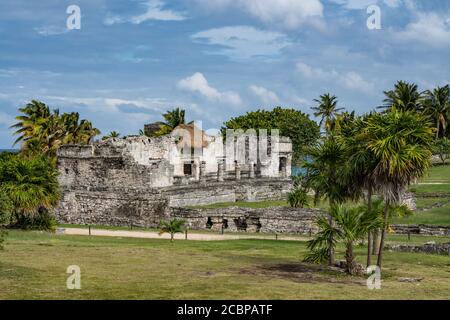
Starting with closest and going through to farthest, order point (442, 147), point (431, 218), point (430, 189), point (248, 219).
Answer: point (248, 219) → point (431, 218) → point (430, 189) → point (442, 147)

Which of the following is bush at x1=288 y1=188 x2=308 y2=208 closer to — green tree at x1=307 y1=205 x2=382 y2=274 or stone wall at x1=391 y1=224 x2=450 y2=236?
stone wall at x1=391 y1=224 x2=450 y2=236

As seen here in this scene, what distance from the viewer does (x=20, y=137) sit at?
6456 cm

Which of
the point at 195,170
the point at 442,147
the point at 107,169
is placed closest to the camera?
the point at 107,169

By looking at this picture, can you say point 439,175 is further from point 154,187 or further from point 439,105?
point 154,187

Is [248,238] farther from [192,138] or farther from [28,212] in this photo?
[192,138]

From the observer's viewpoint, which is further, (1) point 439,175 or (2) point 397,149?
(1) point 439,175

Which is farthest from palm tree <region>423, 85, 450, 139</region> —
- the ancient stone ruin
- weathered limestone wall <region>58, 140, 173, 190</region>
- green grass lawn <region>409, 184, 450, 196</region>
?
weathered limestone wall <region>58, 140, 173, 190</region>

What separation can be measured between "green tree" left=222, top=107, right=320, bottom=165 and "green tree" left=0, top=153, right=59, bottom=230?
5918 cm

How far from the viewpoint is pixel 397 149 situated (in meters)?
21.4

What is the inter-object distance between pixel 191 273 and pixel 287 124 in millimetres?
80941

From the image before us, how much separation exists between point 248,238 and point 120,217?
11.7 metres

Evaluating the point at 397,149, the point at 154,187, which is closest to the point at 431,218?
the point at 154,187
